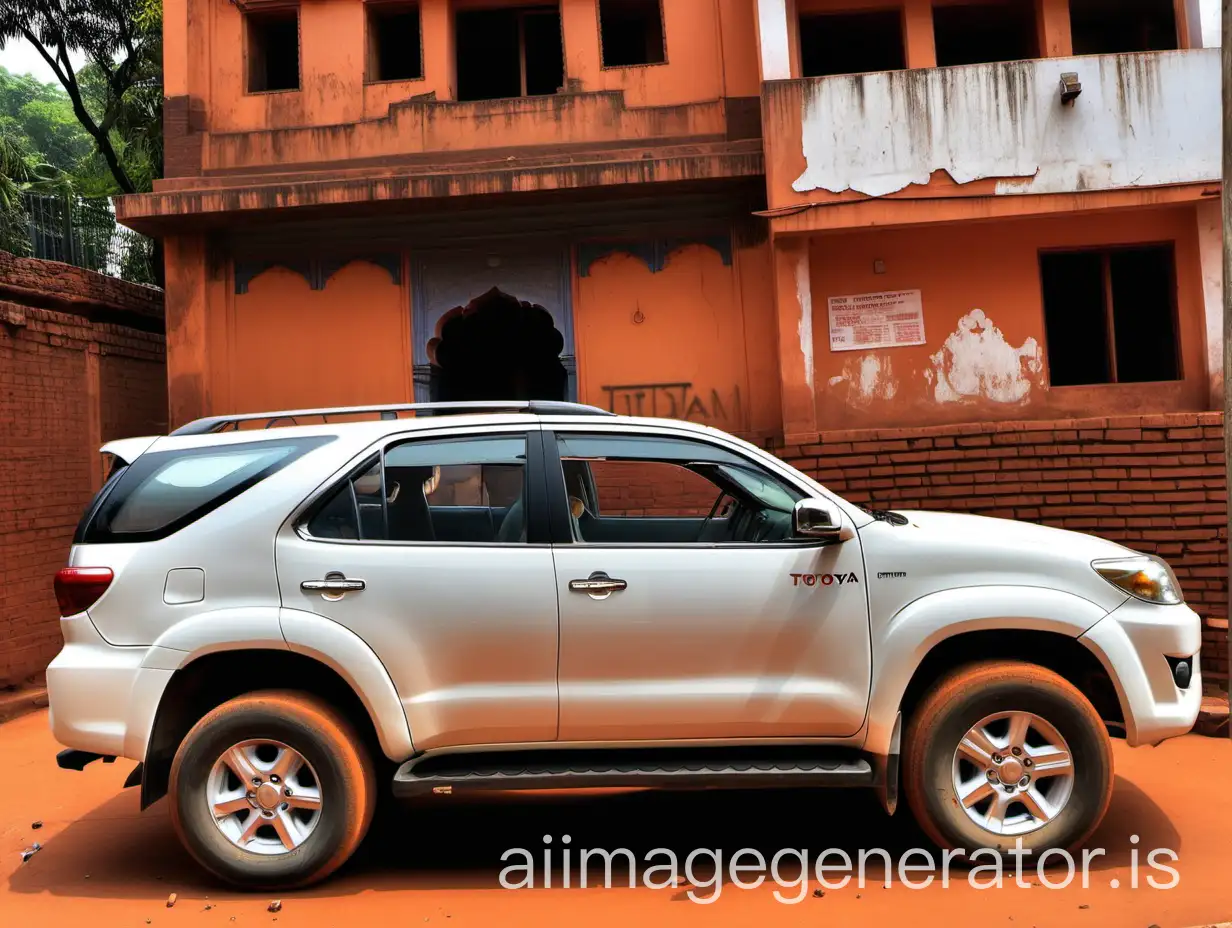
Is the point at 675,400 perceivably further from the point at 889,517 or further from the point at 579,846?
the point at 579,846

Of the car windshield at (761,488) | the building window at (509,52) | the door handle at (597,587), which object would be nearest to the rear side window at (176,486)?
the door handle at (597,587)

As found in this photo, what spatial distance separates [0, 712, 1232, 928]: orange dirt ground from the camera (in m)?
3.66

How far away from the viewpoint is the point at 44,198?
11.9 meters

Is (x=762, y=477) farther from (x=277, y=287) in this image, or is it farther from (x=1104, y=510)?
(x=277, y=287)

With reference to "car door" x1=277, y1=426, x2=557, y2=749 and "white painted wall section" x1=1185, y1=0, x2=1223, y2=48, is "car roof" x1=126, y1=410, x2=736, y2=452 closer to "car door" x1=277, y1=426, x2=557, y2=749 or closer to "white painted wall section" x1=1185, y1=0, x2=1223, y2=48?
"car door" x1=277, y1=426, x2=557, y2=749

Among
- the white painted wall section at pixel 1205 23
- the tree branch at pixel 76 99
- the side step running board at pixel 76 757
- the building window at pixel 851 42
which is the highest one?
the tree branch at pixel 76 99

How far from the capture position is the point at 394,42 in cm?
1063

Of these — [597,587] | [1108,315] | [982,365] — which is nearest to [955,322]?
[982,365]

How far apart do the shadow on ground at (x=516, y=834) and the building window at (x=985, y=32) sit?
7.81 meters

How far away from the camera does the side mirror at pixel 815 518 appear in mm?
3920

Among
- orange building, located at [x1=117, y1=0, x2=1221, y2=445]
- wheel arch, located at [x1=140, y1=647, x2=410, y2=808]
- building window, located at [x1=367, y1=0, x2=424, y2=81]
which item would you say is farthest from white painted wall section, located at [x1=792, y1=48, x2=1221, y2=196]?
wheel arch, located at [x1=140, y1=647, x2=410, y2=808]

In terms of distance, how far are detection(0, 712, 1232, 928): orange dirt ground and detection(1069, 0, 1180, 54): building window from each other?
7.47 m

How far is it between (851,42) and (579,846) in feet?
29.8

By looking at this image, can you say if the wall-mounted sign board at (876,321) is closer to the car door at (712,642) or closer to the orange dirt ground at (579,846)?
the orange dirt ground at (579,846)
